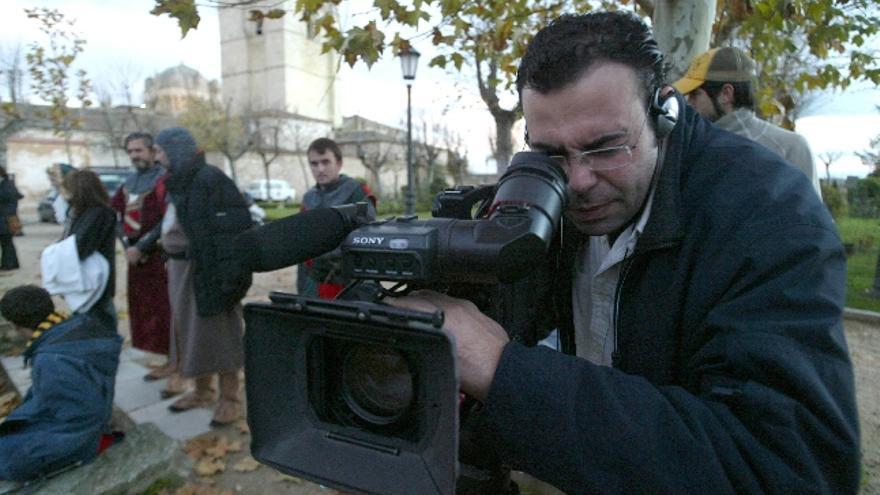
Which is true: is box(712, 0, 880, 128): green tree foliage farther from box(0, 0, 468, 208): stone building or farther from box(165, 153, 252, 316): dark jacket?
box(0, 0, 468, 208): stone building

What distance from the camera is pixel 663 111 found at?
1.23 meters

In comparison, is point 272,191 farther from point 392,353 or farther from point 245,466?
point 392,353

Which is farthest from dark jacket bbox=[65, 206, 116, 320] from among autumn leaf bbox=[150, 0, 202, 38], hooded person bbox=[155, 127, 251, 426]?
autumn leaf bbox=[150, 0, 202, 38]

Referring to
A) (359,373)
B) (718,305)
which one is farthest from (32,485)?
(718,305)

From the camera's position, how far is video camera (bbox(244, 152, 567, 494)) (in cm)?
96

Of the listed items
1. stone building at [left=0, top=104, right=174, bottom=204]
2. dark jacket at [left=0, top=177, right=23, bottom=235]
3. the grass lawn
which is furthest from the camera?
stone building at [left=0, top=104, right=174, bottom=204]

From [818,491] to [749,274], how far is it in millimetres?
327

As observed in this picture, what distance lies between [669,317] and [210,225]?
3.23 metres

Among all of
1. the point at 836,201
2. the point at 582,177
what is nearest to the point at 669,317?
the point at 582,177

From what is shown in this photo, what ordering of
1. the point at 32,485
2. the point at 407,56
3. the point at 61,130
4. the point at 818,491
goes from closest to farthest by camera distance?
the point at 818,491
the point at 32,485
the point at 407,56
the point at 61,130

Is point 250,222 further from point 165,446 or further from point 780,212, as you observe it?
point 780,212

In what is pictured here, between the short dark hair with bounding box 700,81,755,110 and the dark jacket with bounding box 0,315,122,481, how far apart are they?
11.4 feet

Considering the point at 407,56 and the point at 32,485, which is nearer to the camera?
the point at 32,485

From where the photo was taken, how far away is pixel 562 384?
3.02ft
